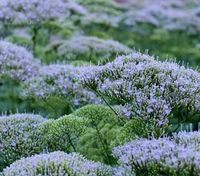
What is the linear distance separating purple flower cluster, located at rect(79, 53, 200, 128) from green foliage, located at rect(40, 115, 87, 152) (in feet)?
1.56

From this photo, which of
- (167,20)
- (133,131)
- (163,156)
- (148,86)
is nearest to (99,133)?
(133,131)

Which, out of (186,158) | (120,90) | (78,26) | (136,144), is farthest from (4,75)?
(78,26)

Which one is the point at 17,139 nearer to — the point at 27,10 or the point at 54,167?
the point at 54,167

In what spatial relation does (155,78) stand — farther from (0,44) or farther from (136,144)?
(0,44)

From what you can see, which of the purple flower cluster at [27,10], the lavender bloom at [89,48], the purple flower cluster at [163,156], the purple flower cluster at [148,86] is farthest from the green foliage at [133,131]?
the purple flower cluster at [27,10]

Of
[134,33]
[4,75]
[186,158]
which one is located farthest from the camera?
[134,33]

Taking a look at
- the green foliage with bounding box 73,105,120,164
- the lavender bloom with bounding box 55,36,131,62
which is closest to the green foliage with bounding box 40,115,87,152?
the green foliage with bounding box 73,105,120,164

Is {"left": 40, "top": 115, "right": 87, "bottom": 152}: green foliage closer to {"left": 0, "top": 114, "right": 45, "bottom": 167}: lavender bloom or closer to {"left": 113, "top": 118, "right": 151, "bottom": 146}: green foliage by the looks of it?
{"left": 0, "top": 114, "right": 45, "bottom": 167}: lavender bloom

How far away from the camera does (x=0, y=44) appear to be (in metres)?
9.87

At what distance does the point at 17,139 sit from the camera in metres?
7.17

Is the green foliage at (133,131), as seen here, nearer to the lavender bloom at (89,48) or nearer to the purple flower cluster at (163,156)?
the purple flower cluster at (163,156)

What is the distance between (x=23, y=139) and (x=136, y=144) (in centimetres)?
168

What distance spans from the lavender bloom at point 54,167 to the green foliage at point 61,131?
73 centimetres

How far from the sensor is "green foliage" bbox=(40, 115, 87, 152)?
6.92 metres
